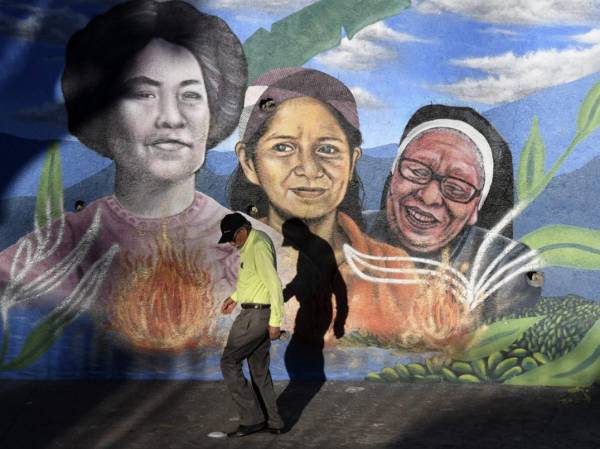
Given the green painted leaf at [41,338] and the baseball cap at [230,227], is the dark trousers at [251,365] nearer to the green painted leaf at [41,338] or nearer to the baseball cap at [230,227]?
the baseball cap at [230,227]

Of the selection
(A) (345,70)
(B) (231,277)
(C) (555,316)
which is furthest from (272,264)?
(C) (555,316)

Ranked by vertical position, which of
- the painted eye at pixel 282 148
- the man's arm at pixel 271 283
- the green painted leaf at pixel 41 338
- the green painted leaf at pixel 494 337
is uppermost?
the painted eye at pixel 282 148

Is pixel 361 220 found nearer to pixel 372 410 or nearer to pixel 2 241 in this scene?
pixel 372 410

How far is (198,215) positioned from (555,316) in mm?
3321

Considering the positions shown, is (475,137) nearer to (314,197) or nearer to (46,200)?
(314,197)

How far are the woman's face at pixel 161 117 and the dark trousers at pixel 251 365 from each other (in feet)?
6.73

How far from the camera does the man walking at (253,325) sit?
7801mm

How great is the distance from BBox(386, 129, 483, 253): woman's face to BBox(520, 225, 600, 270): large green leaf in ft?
2.04

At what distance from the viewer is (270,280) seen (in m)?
7.80

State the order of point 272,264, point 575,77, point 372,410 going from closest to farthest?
point 272,264
point 372,410
point 575,77

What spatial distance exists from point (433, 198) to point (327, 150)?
104 cm

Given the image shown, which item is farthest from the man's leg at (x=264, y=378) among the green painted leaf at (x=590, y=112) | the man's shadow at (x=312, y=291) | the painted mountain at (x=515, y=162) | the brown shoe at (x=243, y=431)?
the green painted leaf at (x=590, y=112)

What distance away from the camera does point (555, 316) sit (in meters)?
9.29

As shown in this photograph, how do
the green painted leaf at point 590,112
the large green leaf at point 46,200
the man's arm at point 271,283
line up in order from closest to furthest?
the man's arm at point 271,283 < the green painted leaf at point 590,112 < the large green leaf at point 46,200
